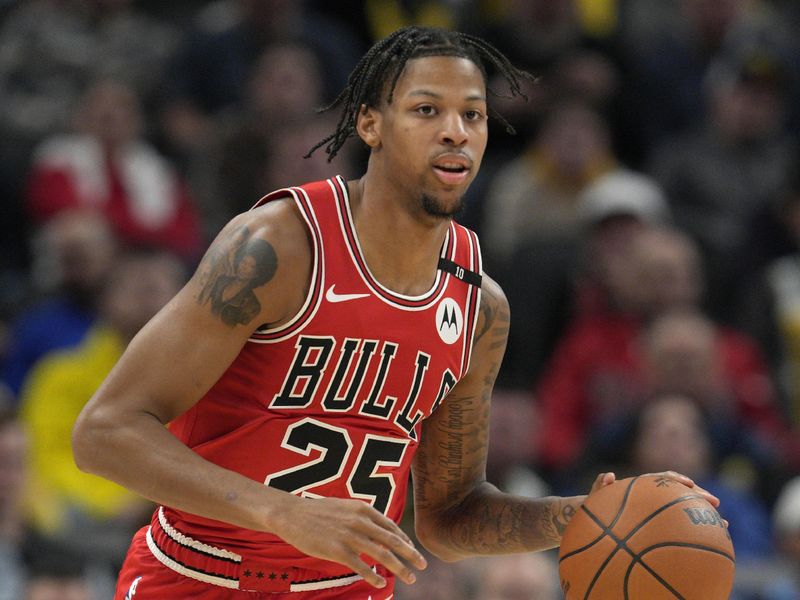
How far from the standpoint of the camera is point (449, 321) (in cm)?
446

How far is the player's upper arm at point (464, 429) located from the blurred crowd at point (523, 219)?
215 centimetres

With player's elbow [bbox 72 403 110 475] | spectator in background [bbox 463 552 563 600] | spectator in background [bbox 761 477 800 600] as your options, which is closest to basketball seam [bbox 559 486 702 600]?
player's elbow [bbox 72 403 110 475]

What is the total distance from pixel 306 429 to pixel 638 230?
5.22 metres

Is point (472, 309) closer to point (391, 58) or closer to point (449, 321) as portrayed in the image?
point (449, 321)

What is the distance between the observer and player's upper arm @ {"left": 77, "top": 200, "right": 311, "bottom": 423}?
3891 millimetres

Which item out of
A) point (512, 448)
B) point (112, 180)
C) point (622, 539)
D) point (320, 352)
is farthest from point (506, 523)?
point (112, 180)

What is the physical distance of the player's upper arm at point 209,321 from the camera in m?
3.89

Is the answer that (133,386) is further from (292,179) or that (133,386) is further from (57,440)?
(292,179)

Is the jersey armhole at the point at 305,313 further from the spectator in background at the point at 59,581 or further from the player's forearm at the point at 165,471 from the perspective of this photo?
the spectator in background at the point at 59,581

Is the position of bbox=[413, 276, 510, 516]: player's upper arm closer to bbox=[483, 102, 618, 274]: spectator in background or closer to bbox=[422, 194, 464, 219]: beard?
bbox=[422, 194, 464, 219]: beard

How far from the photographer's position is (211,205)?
31.1ft

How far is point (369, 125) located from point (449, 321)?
67 cm

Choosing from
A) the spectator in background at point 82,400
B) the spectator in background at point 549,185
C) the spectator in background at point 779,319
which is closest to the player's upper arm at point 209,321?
the spectator in background at point 82,400

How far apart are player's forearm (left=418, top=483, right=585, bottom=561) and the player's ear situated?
1.29m
